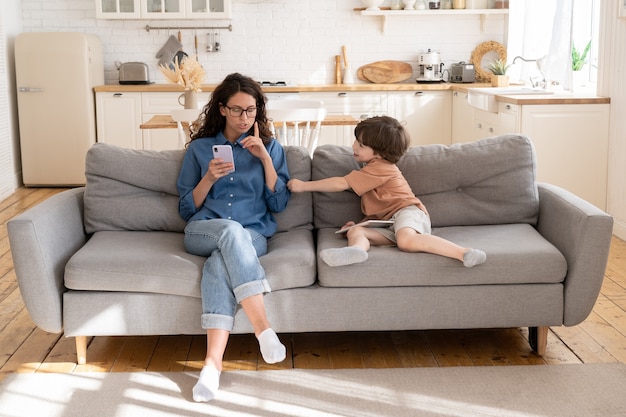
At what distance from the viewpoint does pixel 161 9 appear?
7.57 meters

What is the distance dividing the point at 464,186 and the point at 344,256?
0.84 m

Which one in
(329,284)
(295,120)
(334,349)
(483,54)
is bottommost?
(334,349)

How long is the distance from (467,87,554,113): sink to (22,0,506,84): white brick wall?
1.30m

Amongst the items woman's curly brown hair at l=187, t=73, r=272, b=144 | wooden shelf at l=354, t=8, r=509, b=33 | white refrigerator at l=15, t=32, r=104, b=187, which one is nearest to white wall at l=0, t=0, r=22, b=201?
white refrigerator at l=15, t=32, r=104, b=187

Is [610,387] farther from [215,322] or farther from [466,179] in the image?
[215,322]

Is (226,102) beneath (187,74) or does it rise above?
beneath

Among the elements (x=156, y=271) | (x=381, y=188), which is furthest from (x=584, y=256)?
(x=156, y=271)

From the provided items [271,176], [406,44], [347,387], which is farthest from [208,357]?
[406,44]

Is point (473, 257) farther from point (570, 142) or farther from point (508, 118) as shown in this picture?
point (508, 118)

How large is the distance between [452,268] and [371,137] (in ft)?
2.12

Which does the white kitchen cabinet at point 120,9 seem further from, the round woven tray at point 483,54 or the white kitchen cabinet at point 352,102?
the round woven tray at point 483,54

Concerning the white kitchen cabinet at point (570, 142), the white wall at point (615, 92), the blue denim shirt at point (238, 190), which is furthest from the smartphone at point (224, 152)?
the white wall at point (615, 92)

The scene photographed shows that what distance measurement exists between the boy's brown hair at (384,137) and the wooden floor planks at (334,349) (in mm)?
736

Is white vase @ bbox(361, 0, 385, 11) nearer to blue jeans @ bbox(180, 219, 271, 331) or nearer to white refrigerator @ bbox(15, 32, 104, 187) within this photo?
white refrigerator @ bbox(15, 32, 104, 187)
